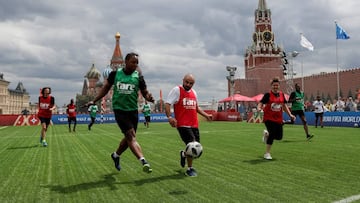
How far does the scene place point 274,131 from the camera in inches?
348

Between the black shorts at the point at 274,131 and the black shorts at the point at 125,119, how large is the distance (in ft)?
12.1

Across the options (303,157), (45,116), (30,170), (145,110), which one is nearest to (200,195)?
(30,170)

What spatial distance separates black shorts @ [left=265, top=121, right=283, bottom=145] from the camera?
8.78m

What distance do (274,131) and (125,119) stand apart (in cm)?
399

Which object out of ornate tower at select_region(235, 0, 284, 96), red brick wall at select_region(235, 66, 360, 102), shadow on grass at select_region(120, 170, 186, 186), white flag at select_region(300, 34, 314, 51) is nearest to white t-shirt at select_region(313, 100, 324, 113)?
shadow on grass at select_region(120, 170, 186, 186)

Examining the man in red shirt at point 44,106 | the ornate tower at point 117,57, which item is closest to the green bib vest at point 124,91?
the man in red shirt at point 44,106

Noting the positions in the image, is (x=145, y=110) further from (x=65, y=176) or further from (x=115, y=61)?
(x=115, y=61)

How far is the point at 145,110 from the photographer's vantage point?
2523cm

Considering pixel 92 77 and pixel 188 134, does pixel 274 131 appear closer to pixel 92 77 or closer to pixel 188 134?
pixel 188 134

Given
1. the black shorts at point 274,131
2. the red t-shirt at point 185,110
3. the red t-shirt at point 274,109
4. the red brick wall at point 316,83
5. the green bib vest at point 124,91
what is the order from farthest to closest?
the red brick wall at point 316,83
the red t-shirt at point 274,109
the black shorts at point 274,131
the red t-shirt at point 185,110
the green bib vest at point 124,91

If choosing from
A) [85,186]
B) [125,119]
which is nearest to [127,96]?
[125,119]

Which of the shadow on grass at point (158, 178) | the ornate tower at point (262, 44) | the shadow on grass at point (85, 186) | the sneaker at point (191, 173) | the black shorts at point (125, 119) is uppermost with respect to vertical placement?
the ornate tower at point (262, 44)

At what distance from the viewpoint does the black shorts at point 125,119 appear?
6254 mm

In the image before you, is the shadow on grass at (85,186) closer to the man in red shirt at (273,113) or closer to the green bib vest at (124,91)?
the green bib vest at (124,91)
